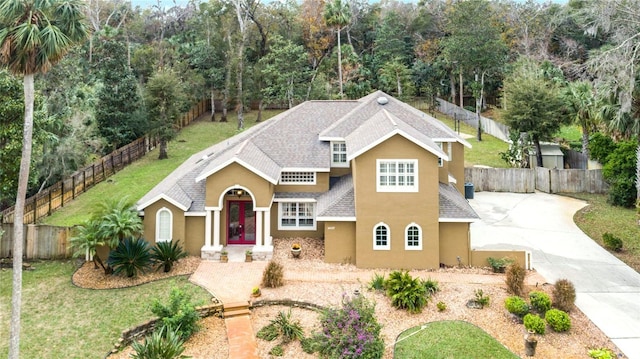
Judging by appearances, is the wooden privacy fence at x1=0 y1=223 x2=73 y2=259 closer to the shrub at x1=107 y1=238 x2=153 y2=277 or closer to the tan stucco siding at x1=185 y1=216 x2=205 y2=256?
the shrub at x1=107 y1=238 x2=153 y2=277

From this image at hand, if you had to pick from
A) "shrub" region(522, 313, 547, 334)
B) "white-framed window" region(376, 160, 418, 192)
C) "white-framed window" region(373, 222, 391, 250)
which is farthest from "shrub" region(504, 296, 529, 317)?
"white-framed window" region(376, 160, 418, 192)

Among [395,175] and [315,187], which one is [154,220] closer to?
[315,187]

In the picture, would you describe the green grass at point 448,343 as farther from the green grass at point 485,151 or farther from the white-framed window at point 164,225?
the green grass at point 485,151

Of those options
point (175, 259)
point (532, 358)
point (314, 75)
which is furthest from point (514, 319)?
point (314, 75)

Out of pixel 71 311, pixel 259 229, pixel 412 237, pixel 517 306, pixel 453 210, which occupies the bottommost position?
pixel 71 311

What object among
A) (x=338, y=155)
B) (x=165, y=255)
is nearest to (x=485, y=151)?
(x=338, y=155)

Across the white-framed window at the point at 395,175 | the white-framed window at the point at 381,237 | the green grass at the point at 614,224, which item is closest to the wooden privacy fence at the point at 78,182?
the white-framed window at the point at 381,237
